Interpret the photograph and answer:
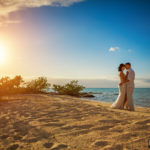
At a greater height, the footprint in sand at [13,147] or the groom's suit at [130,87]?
the groom's suit at [130,87]

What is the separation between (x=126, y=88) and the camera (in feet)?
26.6

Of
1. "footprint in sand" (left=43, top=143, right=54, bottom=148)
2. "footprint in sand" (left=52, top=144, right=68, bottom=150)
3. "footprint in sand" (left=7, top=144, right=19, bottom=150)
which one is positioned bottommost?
"footprint in sand" (left=7, top=144, right=19, bottom=150)

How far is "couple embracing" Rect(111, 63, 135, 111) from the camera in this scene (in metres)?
7.82

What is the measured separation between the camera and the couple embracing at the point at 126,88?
308 inches

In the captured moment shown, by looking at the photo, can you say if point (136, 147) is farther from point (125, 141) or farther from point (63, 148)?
point (63, 148)

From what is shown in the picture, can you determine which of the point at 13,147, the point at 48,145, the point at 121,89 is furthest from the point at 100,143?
the point at 121,89

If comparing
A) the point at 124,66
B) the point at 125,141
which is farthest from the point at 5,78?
the point at 125,141

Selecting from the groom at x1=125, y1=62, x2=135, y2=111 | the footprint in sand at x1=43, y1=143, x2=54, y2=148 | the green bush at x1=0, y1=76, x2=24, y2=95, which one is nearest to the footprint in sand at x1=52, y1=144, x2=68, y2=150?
the footprint in sand at x1=43, y1=143, x2=54, y2=148

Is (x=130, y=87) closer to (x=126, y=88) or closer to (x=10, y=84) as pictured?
(x=126, y=88)

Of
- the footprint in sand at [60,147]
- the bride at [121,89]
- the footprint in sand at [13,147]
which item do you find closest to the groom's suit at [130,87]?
the bride at [121,89]

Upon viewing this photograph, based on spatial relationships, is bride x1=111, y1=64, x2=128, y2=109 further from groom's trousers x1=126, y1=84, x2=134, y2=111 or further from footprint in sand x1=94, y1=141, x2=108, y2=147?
footprint in sand x1=94, y1=141, x2=108, y2=147

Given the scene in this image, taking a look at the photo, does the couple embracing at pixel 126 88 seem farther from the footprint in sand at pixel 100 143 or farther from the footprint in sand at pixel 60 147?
the footprint in sand at pixel 60 147

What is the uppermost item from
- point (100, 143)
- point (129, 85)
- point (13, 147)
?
point (129, 85)

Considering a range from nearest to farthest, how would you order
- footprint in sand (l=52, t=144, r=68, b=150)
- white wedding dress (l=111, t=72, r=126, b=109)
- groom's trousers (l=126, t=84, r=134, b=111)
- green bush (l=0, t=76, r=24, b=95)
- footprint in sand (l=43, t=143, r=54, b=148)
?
footprint in sand (l=52, t=144, r=68, b=150), footprint in sand (l=43, t=143, r=54, b=148), groom's trousers (l=126, t=84, r=134, b=111), white wedding dress (l=111, t=72, r=126, b=109), green bush (l=0, t=76, r=24, b=95)
